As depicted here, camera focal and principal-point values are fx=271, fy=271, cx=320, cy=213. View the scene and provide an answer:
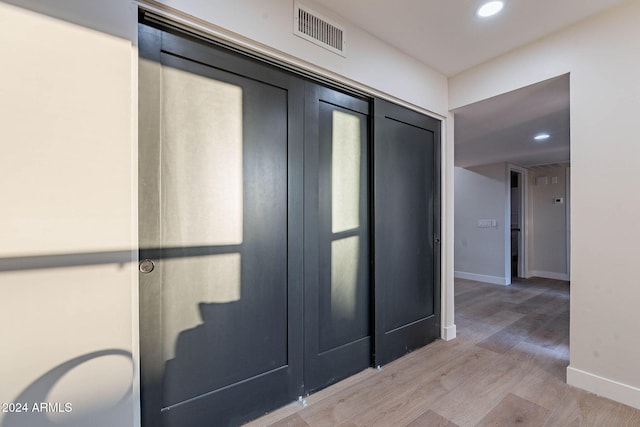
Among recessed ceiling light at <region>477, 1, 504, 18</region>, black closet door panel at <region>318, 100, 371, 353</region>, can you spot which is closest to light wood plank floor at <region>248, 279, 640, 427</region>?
black closet door panel at <region>318, 100, 371, 353</region>

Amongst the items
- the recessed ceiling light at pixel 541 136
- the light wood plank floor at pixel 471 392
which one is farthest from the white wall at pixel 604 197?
the recessed ceiling light at pixel 541 136

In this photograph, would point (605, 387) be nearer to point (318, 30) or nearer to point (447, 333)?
point (447, 333)

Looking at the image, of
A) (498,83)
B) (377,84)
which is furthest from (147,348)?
(498,83)

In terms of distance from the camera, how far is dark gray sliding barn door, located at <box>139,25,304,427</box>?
134 cm

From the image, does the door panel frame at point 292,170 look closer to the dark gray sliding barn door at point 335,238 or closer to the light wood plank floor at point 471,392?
the dark gray sliding barn door at point 335,238

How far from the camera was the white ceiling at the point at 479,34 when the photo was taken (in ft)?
5.98

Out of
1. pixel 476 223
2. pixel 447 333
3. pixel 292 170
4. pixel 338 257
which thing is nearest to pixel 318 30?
pixel 292 170

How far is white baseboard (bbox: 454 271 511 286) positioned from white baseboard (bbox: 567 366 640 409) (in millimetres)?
3413

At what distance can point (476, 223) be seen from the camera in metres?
5.45

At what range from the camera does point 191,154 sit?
4.77 feet

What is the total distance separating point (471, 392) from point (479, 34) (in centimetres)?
266

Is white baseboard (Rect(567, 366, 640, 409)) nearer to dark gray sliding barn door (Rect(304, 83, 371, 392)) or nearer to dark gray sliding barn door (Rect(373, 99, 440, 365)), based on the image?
dark gray sliding barn door (Rect(373, 99, 440, 365))

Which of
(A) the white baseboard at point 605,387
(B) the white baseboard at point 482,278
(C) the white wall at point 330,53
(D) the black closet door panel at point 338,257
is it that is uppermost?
(C) the white wall at point 330,53

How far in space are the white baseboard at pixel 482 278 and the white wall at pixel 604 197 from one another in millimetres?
3398
